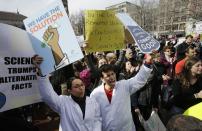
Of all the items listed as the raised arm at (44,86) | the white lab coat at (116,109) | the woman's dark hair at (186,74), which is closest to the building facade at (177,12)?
the woman's dark hair at (186,74)

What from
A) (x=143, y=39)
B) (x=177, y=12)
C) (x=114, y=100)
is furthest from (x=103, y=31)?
(x=177, y=12)

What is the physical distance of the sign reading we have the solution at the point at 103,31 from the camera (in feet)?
18.3

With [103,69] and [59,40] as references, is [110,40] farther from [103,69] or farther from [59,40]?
[59,40]

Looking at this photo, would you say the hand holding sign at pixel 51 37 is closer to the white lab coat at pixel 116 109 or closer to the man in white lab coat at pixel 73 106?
the man in white lab coat at pixel 73 106

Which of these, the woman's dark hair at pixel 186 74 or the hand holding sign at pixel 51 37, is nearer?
the hand holding sign at pixel 51 37

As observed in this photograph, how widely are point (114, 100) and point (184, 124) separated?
7.11ft

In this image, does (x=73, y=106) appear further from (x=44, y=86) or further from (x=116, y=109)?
(x=116, y=109)

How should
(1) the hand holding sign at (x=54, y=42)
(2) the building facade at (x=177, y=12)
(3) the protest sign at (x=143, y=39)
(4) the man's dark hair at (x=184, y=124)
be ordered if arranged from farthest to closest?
(2) the building facade at (x=177, y=12) < (3) the protest sign at (x=143, y=39) < (1) the hand holding sign at (x=54, y=42) < (4) the man's dark hair at (x=184, y=124)

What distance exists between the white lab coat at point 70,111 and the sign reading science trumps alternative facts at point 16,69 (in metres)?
0.13

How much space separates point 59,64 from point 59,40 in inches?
10.5

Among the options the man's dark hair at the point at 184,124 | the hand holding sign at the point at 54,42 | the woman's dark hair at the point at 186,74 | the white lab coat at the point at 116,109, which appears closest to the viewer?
the man's dark hair at the point at 184,124

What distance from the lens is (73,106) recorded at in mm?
3746

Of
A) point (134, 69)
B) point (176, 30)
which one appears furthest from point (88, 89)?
point (176, 30)

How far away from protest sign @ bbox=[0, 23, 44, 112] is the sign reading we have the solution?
1.89m
